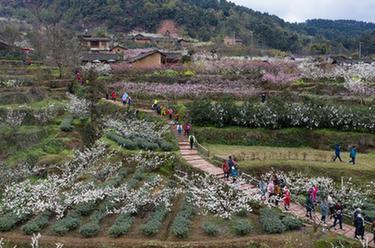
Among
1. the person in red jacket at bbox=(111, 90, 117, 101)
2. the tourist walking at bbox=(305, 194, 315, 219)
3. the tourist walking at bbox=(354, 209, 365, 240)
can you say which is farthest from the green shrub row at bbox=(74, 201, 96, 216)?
the person in red jacket at bbox=(111, 90, 117, 101)

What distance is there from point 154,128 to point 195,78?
69.6ft

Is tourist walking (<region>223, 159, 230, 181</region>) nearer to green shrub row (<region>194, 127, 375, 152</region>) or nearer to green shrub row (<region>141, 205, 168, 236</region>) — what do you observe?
green shrub row (<region>141, 205, 168, 236</region>)

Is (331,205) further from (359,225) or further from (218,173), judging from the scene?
(218,173)

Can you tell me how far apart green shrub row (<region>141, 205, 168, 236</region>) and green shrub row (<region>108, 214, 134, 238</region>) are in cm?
81

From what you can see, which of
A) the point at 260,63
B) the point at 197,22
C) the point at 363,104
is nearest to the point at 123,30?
the point at 197,22

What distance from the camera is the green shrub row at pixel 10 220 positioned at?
70.9 ft

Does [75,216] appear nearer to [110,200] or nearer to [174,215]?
[110,200]

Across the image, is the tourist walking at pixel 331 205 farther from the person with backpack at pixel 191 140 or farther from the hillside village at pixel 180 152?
the person with backpack at pixel 191 140

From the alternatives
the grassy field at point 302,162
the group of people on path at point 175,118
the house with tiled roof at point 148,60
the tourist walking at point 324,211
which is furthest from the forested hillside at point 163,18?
the tourist walking at point 324,211

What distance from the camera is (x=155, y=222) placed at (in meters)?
21.4

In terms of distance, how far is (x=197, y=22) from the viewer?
144m

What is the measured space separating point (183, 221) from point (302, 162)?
38.6 ft

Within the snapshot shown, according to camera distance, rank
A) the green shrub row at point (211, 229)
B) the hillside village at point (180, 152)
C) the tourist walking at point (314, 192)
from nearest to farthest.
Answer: the green shrub row at point (211, 229)
the hillside village at point (180, 152)
the tourist walking at point (314, 192)

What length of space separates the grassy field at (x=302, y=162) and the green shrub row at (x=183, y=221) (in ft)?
21.5
